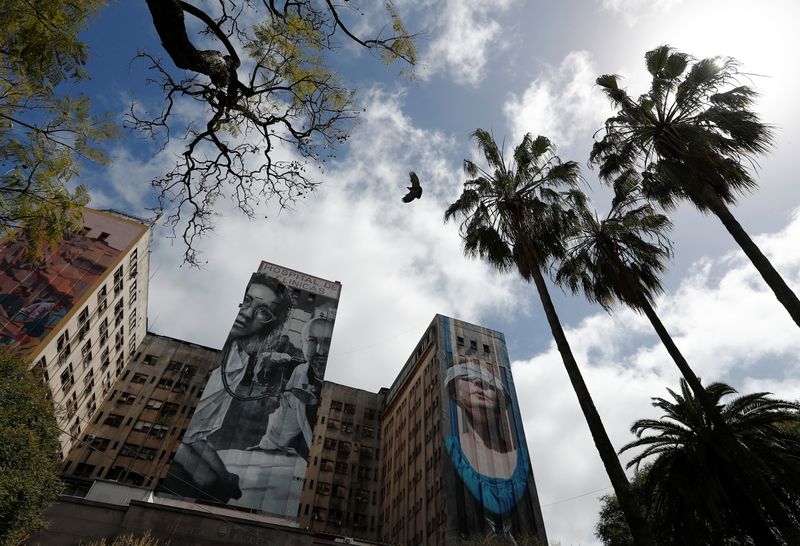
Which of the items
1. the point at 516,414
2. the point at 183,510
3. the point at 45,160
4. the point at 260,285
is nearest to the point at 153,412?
the point at 260,285

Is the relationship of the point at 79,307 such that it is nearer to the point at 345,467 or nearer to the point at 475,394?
the point at 345,467

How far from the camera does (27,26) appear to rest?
7055mm

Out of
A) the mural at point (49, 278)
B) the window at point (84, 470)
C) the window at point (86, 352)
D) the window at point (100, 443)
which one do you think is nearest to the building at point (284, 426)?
the window at point (100, 443)

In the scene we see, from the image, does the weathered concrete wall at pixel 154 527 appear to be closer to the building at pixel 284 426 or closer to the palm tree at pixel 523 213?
the building at pixel 284 426

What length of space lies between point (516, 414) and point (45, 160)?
5867 centimetres

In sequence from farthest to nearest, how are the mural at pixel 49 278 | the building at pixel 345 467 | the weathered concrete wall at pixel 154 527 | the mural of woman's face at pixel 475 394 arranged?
the building at pixel 345 467, the mural of woman's face at pixel 475 394, the mural at pixel 49 278, the weathered concrete wall at pixel 154 527

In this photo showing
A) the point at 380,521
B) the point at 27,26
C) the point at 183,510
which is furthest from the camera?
the point at 380,521

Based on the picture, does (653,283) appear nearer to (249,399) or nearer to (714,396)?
(714,396)

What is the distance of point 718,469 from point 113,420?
6326cm

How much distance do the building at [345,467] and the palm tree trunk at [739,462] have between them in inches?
2106

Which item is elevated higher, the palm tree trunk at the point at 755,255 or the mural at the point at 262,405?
the mural at the point at 262,405

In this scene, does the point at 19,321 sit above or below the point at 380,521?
above

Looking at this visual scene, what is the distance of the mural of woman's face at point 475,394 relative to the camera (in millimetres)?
55938

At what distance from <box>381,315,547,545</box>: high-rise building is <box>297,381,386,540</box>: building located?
2201mm
